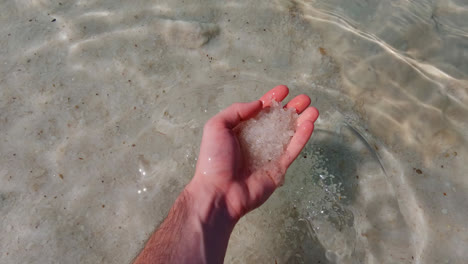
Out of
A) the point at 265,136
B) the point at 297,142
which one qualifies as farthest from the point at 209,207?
→ the point at 297,142

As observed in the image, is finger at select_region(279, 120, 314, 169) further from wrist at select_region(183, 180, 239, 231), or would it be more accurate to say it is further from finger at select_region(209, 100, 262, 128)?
wrist at select_region(183, 180, 239, 231)

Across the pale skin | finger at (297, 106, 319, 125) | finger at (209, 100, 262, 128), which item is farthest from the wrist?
finger at (297, 106, 319, 125)

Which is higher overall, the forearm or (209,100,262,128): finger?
(209,100,262,128): finger

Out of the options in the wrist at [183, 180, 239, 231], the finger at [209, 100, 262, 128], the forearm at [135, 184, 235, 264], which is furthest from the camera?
the finger at [209, 100, 262, 128]

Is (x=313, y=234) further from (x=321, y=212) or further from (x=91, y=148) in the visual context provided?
(x=91, y=148)

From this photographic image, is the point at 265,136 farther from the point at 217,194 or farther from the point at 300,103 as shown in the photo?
the point at 217,194

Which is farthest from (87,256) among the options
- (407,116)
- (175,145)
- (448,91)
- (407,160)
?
(448,91)

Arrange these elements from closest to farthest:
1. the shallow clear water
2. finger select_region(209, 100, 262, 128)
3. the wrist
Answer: the wrist → finger select_region(209, 100, 262, 128) → the shallow clear water
